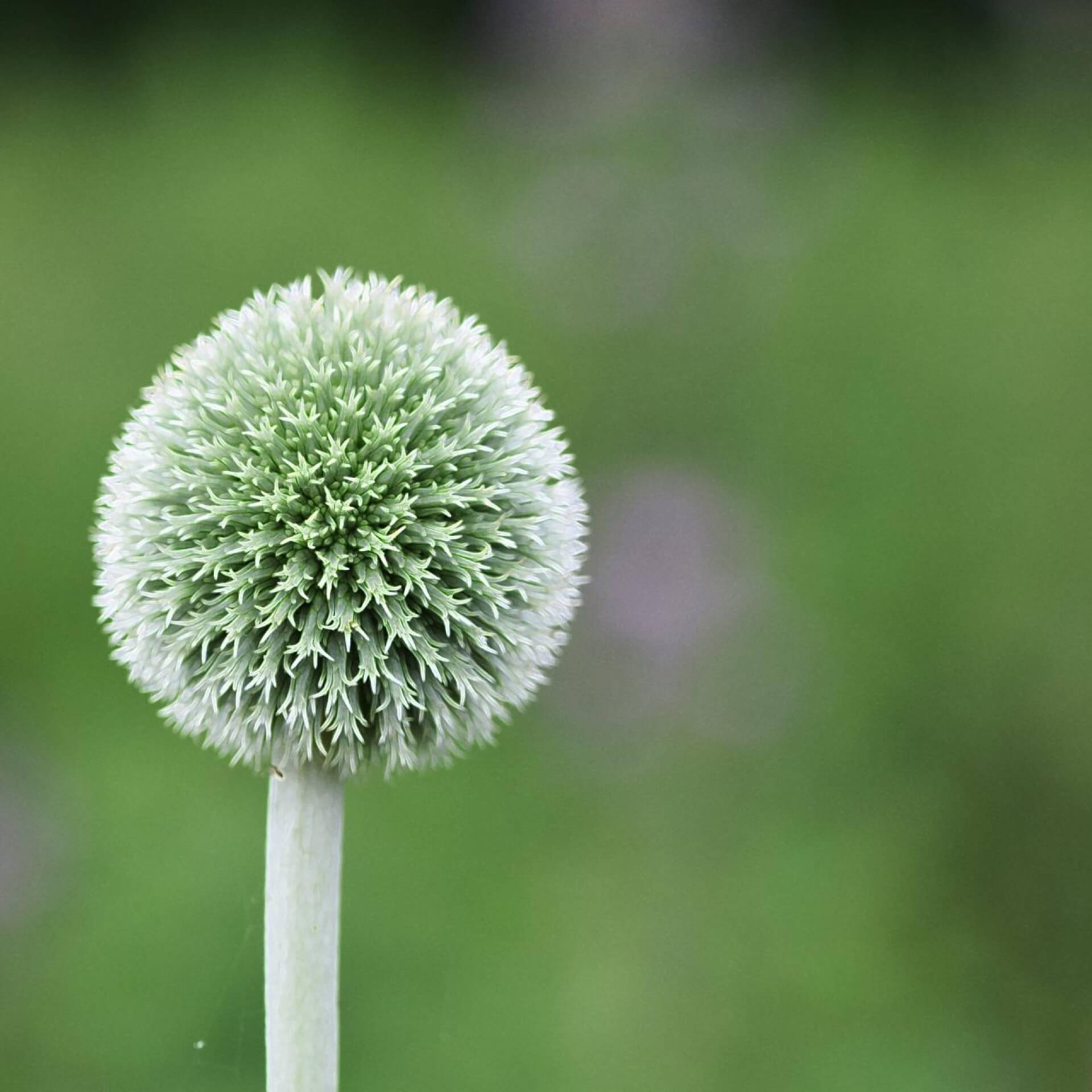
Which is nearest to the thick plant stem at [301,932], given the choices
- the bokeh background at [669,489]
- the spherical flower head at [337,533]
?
the spherical flower head at [337,533]

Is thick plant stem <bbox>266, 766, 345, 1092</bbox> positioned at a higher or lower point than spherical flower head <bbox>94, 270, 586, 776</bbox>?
lower

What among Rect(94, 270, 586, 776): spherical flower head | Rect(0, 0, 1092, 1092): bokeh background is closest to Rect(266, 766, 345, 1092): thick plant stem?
Rect(94, 270, 586, 776): spherical flower head

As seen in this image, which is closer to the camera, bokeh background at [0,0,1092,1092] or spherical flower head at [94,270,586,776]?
spherical flower head at [94,270,586,776]

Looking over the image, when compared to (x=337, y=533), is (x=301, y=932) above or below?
below

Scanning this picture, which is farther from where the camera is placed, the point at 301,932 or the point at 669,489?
the point at 669,489

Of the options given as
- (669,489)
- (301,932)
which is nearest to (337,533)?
(301,932)

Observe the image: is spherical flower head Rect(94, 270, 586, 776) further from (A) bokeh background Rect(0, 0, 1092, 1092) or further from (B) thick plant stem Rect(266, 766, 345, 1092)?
(A) bokeh background Rect(0, 0, 1092, 1092)

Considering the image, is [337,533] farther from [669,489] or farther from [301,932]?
[669,489]
